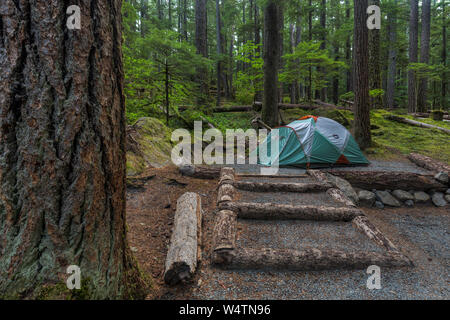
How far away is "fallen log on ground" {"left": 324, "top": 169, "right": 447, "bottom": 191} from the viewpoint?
236 inches

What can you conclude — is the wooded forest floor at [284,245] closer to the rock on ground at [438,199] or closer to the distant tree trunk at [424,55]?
the rock on ground at [438,199]

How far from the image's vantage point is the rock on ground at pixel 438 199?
5709 mm

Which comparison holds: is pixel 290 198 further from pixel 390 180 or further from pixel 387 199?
pixel 390 180

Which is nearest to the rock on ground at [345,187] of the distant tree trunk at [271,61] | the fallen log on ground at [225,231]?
the fallen log on ground at [225,231]

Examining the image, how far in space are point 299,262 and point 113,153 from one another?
222 centimetres

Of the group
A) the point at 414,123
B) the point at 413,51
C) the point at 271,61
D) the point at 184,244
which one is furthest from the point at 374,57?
the point at 184,244

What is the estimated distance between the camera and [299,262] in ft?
8.77

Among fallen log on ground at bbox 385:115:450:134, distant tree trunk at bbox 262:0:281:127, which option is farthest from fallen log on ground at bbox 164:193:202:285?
fallen log on ground at bbox 385:115:450:134

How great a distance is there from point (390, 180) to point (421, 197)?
0.78 metres

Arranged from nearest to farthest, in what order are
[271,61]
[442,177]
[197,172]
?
[197,172], [442,177], [271,61]

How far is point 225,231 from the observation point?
3.06 m

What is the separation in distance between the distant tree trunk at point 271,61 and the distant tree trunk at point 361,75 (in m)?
2.86

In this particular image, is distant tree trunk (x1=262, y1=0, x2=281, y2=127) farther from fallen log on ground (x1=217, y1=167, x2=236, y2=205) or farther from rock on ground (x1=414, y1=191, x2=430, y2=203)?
rock on ground (x1=414, y1=191, x2=430, y2=203)
